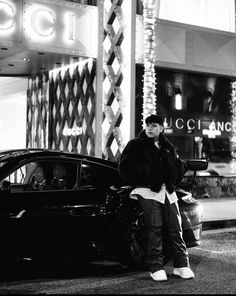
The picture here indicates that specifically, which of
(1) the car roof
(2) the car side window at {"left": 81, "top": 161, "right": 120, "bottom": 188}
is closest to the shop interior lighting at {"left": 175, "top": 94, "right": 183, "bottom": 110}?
(2) the car side window at {"left": 81, "top": 161, "right": 120, "bottom": 188}

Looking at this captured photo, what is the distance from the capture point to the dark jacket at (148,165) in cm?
620

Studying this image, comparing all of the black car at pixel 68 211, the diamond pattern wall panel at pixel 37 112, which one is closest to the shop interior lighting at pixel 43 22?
the diamond pattern wall panel at pixel 37 112

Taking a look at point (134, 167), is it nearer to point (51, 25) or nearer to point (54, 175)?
point (54, 175)

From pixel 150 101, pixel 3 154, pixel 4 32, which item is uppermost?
pixel 4 32

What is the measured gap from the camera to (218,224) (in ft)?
36.2

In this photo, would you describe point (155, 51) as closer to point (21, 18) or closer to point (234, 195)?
point (21, 18)

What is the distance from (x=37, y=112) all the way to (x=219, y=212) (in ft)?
21.5

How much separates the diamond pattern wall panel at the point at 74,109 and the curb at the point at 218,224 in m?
4.21

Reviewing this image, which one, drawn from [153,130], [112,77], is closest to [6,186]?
[153,130]

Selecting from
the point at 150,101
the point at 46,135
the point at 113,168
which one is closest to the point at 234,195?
the point at 150,101

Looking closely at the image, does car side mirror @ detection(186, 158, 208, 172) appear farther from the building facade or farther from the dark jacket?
the building facade

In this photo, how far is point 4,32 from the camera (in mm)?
Answer: 12320

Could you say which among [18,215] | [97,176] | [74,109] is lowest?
[18,215]

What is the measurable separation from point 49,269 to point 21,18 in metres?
7.21
